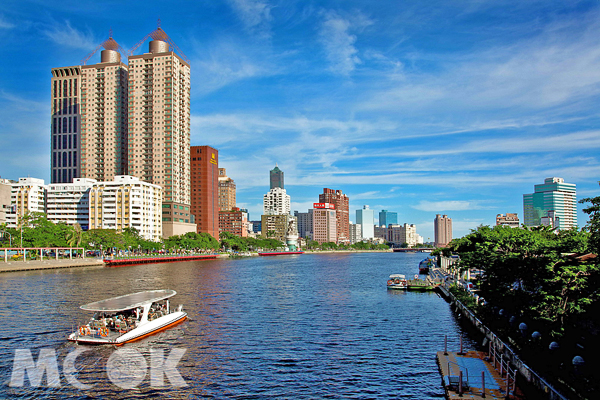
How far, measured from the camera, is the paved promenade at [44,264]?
13300 centimetres

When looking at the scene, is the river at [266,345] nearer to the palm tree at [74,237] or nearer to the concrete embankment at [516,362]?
the concrete embankment at [516,362]

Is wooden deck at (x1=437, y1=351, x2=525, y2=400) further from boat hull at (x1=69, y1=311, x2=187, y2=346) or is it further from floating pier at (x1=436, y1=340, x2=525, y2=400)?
A: boat hull at (x1=69, y1=311, x2=187, y2=346)

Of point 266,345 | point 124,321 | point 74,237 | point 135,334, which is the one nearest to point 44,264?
point 74,237

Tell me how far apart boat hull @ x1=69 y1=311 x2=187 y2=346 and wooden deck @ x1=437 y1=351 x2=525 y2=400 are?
29.8 metres

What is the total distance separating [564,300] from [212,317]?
4187 centimetres

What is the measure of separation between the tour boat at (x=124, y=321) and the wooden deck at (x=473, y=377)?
98.7 feet

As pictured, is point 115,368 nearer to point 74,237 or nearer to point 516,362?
point 516,362

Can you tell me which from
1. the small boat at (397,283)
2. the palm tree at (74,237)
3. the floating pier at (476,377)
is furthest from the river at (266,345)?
the palm tree at (74,237)

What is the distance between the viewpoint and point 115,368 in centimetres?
3928

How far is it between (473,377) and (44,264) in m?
145

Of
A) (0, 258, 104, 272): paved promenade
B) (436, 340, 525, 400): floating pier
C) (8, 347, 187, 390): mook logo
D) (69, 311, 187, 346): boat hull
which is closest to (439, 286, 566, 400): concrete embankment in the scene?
(436, 340, 525, 400): floating pier

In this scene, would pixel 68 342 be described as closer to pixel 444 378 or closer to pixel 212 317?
pixel 212 317

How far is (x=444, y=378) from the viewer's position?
112ft

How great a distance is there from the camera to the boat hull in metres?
46.2
